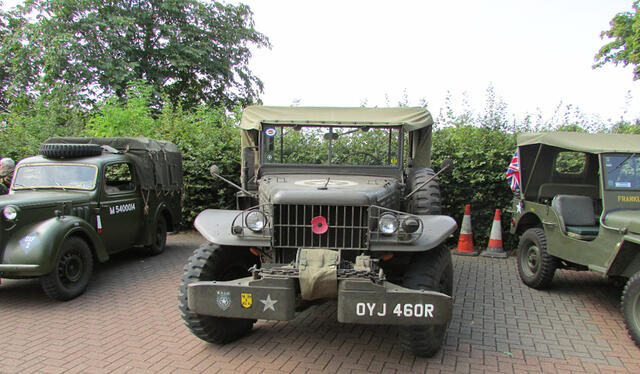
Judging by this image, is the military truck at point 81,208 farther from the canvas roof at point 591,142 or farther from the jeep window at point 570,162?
the jeep window at point 570,162

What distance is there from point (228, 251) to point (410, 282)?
1.57 m

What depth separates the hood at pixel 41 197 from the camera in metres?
4.90

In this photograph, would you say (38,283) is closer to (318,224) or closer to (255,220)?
(255,220)

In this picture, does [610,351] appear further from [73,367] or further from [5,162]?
[5,162]

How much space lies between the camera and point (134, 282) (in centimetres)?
575

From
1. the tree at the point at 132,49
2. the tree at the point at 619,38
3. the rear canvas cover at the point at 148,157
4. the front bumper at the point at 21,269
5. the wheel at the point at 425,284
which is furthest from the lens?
the tree at the point at 132,49

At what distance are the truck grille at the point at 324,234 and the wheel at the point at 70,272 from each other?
2.90 metres

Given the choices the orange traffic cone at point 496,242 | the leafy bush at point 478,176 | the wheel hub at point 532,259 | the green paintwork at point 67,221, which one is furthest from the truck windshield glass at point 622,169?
the green paintwork at point 67,221

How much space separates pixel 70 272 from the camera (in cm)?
505

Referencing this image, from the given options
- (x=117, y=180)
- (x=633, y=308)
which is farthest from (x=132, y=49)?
(x=633, y=308)

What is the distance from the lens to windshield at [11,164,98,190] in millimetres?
5836

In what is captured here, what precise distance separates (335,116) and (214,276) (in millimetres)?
2483

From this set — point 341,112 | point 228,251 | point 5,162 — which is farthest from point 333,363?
point 5,162

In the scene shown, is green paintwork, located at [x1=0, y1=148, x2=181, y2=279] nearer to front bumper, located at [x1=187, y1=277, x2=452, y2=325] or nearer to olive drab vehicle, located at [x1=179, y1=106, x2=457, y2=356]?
olive drab vehicle, located at [x1=179, y1=106, x2=457, y2=356]
